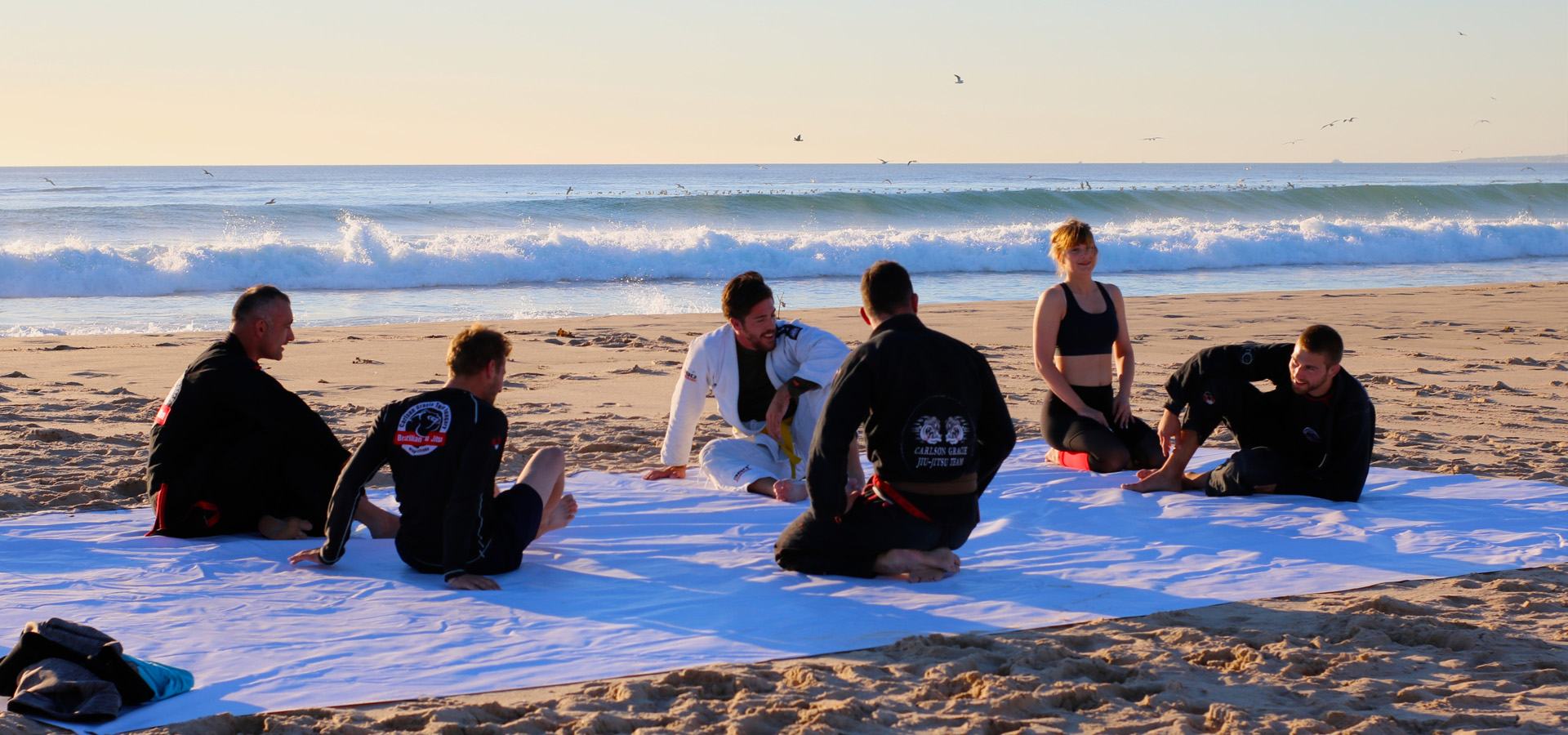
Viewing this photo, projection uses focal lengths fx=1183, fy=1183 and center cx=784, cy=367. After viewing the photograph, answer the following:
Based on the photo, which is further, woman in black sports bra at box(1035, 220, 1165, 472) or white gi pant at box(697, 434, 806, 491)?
woman in black sports bra at box(1035, 220, 1165, 472)

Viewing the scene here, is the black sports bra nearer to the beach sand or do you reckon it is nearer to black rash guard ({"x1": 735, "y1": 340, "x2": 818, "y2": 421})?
black rash guard ({"x1": 735, "y1": 340, "x2": 818, "y2": 421})

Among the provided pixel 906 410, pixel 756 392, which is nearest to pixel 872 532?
pixel 906 410

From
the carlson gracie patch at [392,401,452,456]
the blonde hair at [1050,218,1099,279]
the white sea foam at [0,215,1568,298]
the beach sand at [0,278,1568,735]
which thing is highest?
the white sea foam at [0,215,1568,298]

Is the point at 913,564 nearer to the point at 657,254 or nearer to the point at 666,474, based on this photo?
the point at 666,474

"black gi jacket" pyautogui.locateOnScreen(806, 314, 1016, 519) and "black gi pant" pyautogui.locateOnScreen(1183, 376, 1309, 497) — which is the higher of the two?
"black gi jacket" pyautogui.locateOnScreen(806, 314, 1016, 519)

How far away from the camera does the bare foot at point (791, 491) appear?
5.06m

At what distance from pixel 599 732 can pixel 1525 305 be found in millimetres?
14005

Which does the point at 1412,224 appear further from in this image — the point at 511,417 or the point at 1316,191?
the point at 511,417

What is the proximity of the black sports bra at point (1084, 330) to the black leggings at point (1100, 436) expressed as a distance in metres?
0.22

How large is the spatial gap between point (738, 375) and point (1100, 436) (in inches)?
70.0

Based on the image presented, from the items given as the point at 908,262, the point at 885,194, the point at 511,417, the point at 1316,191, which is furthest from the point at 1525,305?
the point at 1316,191

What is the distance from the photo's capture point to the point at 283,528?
181 inches

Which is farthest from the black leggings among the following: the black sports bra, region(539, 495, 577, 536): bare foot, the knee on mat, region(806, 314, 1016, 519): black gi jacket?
region(539, 495, 577, 536): bare foot

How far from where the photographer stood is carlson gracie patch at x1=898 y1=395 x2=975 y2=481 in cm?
382
